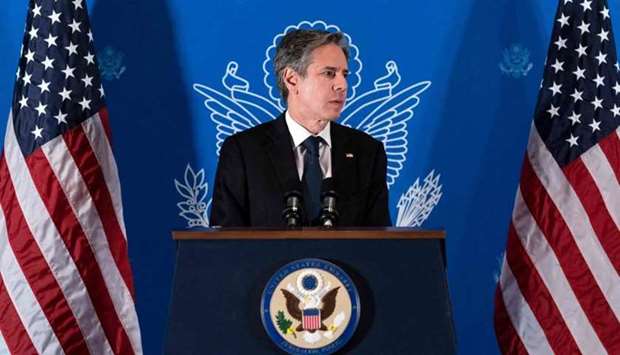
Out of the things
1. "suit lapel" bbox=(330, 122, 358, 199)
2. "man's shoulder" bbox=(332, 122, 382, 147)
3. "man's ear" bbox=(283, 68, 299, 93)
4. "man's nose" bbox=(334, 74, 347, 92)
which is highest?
"man's ear" bbox=(283, 68, 299, 93)

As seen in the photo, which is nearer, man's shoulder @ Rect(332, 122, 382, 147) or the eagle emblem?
the eagle emblem

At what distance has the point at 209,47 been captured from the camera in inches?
144

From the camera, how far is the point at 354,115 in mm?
3668

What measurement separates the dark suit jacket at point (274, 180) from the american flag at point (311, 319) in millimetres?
822

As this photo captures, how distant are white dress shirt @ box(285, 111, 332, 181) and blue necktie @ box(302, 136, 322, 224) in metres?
0.02

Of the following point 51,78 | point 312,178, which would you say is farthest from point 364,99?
point 51,78

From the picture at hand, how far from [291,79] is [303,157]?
253 mm

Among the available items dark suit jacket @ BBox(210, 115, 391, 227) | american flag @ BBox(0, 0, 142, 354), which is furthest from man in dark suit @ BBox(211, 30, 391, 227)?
american flag @ BBox(0, 0, 142, 354)

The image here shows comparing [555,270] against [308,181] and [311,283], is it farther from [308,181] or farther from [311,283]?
[311,283]

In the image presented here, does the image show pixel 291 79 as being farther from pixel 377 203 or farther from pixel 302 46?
pixel 377 203

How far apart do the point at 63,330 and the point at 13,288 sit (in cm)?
22

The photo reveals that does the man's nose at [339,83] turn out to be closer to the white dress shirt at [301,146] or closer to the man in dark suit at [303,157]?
the man in dark suit at [303,157]

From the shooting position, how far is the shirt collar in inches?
116

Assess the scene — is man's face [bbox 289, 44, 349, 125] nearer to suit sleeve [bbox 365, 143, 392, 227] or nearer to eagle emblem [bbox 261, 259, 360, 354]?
suit sleeve [bbox 365, 143, 392, 227]
